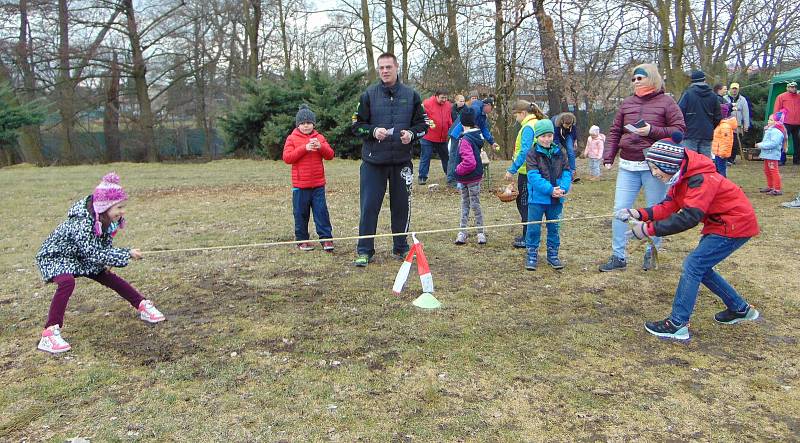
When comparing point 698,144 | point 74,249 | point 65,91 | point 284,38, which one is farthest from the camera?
point 284,38

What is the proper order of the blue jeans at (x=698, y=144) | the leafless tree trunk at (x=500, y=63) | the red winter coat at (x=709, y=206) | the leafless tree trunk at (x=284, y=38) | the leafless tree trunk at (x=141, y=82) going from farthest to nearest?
the leafless tree trunk at (x=284, y=38) → the leafless tree trunk at (x=141, y=82) → the leafless tree trunk at (x=500, y=63) → the blue jeans at (x=698, y=144) → the red winter coat at (x=709, y=206)

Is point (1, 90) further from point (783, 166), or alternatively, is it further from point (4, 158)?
point (783, 166)

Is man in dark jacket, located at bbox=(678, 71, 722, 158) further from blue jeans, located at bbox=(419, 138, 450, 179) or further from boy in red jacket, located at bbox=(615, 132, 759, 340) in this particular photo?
blue jeans, located at bbox=(419, 138, 450, 179)

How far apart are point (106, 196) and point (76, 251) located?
50cm

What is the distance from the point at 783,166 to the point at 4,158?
105 feet

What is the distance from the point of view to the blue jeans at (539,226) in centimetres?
602

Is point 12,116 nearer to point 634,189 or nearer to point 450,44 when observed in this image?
point 450,44

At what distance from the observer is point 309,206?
7.04 meters

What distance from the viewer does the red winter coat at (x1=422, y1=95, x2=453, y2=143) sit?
11.5m

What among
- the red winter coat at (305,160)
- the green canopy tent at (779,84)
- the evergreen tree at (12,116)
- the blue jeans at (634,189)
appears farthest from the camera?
the evergreen tree at (12,116)

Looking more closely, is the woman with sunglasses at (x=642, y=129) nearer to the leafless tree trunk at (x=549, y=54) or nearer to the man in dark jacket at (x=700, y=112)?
the man in dark jacket at (x=700, y=112)

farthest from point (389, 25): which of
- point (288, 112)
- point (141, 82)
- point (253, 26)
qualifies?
point (141, 82)

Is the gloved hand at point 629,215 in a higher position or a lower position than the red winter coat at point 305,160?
lower

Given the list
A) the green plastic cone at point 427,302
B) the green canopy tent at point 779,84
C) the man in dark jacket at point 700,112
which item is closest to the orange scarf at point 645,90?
the green plastic cone at point 427,302
